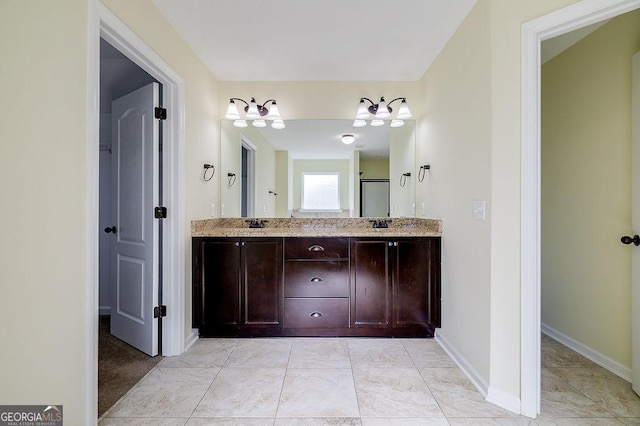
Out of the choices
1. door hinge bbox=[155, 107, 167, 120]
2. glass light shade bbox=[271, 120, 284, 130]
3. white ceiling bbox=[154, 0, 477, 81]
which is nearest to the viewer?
white ceiling bbox=[154, 0, 477, 81]

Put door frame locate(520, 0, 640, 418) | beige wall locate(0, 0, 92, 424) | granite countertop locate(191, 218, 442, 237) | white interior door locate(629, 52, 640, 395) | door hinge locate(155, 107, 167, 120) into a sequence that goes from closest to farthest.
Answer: beige wall locate(0, 0, 92, 424) < door frame locate(520, 0, 640, 418) < white interior door locate(629, 52, 640, 395) < door hinge locate(155, 107, 167, 120) < granite countertop locate(191, 218, 442, 237)

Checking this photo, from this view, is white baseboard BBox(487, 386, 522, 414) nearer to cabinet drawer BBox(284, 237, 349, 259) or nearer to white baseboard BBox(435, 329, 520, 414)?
white baseboard BBox(435, 329, 520, 414)

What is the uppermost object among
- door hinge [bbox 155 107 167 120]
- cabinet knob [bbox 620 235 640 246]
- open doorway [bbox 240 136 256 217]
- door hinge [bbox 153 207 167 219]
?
door hinge [bbox 155 107 167 120]

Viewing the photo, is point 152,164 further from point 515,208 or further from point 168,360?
point 515,208

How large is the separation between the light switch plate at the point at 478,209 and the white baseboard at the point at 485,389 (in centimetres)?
99

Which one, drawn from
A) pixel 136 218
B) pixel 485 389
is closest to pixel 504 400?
pixel 485 389

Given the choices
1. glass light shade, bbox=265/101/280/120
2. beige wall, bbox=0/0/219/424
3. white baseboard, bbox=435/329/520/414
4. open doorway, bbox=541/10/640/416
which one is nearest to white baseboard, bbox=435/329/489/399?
white baseboard, bbox=435/329/520/414

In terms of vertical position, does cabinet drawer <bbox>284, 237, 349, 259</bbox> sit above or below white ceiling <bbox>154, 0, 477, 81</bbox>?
below

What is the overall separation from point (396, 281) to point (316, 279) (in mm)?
687

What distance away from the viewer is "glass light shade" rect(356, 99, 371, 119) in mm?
2896

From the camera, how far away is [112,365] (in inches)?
81.2

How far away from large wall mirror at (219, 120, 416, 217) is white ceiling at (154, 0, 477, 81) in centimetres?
52

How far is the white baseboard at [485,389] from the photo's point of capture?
1.61 metres

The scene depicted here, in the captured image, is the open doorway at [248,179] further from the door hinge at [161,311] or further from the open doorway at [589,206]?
the open doorway at [589,206]
